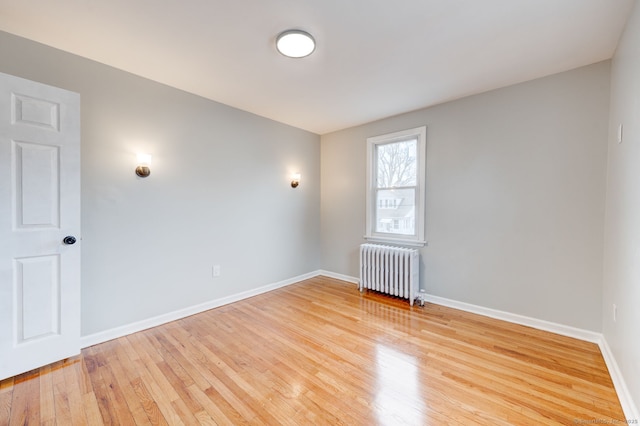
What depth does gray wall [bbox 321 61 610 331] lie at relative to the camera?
2.32 metres

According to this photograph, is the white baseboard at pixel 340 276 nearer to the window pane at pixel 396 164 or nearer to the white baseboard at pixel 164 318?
the white baseboard at pixel 164 318

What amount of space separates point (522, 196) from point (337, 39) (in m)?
2.35

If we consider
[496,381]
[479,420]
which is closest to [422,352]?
[496,381]

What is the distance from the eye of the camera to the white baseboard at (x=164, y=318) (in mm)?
2307

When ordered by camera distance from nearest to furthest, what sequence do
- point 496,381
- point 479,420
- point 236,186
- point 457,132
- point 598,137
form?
1. point 479,420
2. point 496,381
3. point 598,137
4. point 457,132
5. point 236,186

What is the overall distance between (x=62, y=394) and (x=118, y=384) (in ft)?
1.02

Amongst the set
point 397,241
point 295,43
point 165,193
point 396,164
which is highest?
point 295,43

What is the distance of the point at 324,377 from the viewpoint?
1.87 meters

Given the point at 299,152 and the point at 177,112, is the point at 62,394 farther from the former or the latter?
the point at 299,152

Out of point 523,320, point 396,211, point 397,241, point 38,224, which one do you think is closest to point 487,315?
point 523,320

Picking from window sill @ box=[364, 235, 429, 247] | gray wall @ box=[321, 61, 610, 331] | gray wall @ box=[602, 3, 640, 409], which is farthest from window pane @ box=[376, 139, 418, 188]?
gray wall @ box=[602, 3, 640, 409]

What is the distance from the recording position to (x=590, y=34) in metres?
1.91

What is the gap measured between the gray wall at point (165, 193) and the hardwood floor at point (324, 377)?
48cm

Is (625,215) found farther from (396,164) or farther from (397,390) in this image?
(396,164)
